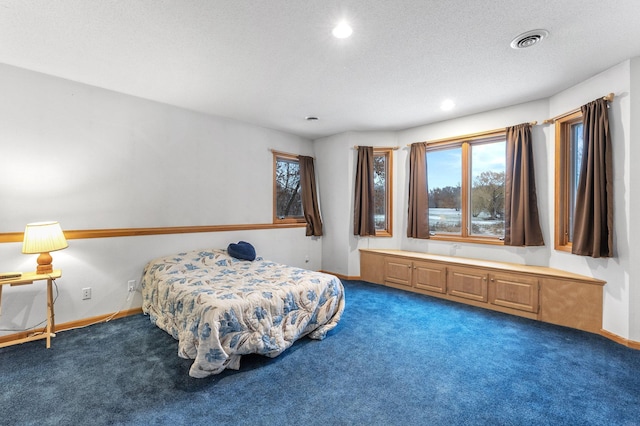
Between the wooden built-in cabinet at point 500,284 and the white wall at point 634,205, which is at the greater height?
the white wall at point 634,205

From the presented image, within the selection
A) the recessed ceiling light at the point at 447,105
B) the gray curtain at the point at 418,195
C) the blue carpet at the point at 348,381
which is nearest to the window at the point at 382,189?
the gray curtain at the point at 418,195

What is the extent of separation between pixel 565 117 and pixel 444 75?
1601 mm

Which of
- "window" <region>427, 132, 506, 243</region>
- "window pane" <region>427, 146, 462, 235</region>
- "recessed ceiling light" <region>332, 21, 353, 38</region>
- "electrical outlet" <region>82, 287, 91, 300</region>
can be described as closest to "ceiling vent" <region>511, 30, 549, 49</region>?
"recessed ceiling light" <region>332, 21, 353, 38</region>

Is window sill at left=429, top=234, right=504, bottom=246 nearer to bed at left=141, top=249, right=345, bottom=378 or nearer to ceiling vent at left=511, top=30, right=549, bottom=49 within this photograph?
bed at left=141, top=249, right=345, bottom=378

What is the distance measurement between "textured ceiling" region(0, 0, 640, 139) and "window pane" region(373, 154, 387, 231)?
58.4 inches

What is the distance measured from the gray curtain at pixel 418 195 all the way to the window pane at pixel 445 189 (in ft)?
0.41

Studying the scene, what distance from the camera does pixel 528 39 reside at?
91.0 inches

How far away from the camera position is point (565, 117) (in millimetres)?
3311

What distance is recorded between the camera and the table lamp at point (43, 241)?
99.5 inches

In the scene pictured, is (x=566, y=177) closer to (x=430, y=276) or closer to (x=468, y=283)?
(x=468, y=283)

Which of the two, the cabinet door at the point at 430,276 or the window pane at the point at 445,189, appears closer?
the cabinet door at the point at 430,276

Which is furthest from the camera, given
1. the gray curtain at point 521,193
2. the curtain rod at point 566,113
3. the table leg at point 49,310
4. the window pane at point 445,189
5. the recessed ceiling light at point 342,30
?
the window pane at point 445,189

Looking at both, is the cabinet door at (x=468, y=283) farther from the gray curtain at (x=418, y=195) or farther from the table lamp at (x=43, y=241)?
the table lamp at (x=43, y=241)

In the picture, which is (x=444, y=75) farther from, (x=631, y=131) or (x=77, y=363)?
(x=77, y=363)
